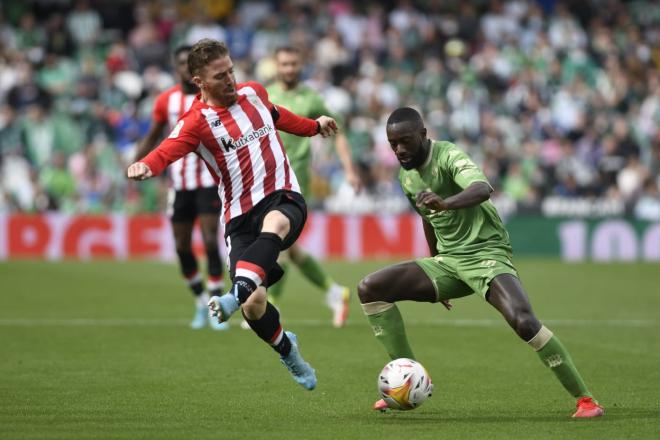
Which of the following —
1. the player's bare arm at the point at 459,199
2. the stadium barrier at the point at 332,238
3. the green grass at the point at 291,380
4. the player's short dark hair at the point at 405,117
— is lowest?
the stadium barrier at the point at 332,238

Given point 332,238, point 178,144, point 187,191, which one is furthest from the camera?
point 332,238

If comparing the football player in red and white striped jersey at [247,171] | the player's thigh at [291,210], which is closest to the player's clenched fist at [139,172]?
the football player in red and white striped jersey at [247,171]

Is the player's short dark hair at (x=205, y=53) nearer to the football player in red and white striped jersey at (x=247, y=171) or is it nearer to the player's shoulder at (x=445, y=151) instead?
the football player in red and white striped jersey at (x=247, y=171)

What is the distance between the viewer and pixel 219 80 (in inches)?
302

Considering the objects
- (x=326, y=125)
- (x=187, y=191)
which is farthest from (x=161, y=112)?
(x=326, y=125)

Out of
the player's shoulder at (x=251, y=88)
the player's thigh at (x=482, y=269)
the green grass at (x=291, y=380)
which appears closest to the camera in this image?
the green grass at (x=291, y=380)

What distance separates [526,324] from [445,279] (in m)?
0.74

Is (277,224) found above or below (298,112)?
below

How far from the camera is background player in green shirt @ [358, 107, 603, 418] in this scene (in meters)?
7.20

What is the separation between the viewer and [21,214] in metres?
21.9

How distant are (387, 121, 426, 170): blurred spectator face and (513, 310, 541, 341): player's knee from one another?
1.20 meters

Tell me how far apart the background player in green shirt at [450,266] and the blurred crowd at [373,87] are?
48.9 feet

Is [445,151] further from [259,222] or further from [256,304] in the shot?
[256,304]

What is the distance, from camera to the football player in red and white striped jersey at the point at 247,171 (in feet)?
24.9
